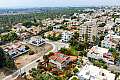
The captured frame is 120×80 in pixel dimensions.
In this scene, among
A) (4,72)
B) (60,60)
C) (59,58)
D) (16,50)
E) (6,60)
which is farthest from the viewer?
(16,50)

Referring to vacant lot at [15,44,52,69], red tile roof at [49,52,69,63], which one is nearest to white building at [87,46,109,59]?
red tile roof at [49,52,69,63]

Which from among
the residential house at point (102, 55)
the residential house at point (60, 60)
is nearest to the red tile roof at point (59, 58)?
the residential house at point (60, 60)

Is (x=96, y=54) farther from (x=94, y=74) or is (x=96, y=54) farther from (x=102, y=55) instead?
A: (x=94, y=74)

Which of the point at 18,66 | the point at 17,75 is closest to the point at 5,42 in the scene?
the point at 18,66

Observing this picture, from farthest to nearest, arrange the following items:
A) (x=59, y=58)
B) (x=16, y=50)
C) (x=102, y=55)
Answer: (x=16, y=50), (x=102, y=55), (x=59, y=58)

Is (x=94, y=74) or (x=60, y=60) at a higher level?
(x=94, y=74)

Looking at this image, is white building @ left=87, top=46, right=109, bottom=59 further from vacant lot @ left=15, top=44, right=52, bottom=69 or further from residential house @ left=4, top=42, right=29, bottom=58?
residential house @ left=4, top=42, right=29, bottom=58

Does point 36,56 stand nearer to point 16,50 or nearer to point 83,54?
point 16,50

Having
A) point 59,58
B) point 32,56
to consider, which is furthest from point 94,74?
point 32,56

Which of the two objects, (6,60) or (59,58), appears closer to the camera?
(6,60)
